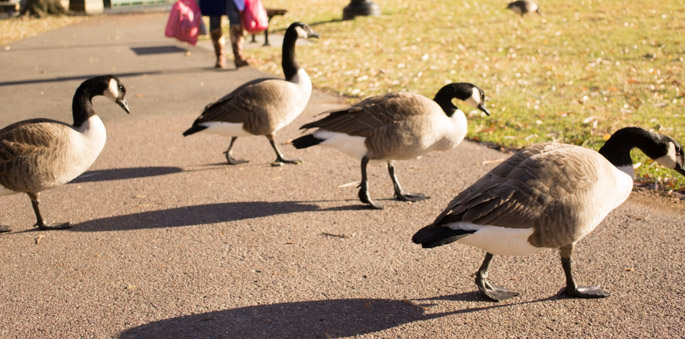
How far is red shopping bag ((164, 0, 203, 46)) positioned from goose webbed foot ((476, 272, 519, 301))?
10.7m

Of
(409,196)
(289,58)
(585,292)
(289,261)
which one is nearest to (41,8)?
(289,58)

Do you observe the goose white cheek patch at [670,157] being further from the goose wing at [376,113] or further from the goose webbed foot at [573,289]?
the goose wing at [376,113]

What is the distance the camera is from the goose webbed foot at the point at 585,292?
422 centimetres

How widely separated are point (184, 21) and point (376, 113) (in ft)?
28.8

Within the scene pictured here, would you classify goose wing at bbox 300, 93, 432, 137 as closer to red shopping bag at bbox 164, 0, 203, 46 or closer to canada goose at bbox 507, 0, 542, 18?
red shopping bag at bbox 164, 0, 203, 46

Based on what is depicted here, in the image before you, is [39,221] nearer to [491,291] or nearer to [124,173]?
[124,173]

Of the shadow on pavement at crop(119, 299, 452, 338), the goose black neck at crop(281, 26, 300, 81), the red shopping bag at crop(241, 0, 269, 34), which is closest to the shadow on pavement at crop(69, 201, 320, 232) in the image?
the shadow on pavement at crop(119, 299, 452, 338)

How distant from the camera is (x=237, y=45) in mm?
13742

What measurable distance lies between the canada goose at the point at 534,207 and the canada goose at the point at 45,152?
341cm

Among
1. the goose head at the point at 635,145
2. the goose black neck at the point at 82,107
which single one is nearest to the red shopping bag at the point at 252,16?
the goose black neck at the point at 82,107

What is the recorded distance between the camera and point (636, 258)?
4.82 m

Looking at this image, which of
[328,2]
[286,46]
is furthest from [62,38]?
[286,46]

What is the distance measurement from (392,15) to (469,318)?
1804 cm

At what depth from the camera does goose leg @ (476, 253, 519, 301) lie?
13.9ft
